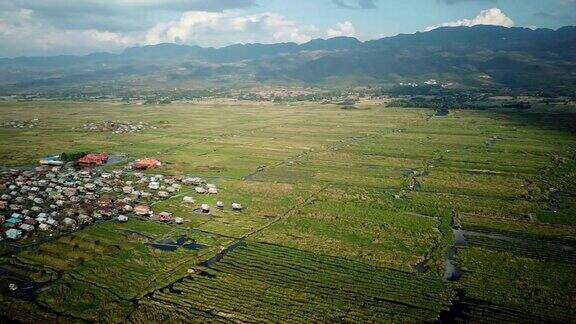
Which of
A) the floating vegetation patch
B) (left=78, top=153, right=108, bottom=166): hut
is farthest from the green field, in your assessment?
(left=78, top=153, right=108, bottom=166): hut

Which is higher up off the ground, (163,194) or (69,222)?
(69,222)

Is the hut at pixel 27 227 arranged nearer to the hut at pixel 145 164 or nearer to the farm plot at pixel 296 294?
the farm plot at pixel 296 294

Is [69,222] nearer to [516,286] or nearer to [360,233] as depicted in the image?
[360,233]

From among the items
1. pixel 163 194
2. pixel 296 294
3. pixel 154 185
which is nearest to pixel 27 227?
pixel 163 194

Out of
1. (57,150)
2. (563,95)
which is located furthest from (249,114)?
(563,95)

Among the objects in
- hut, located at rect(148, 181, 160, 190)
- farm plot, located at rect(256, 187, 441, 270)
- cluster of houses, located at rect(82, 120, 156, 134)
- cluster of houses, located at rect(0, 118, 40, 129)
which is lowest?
cluster of houses, located at rect(0, 118, 40, 129)

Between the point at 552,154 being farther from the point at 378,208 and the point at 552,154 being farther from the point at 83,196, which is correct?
the point at 83,196

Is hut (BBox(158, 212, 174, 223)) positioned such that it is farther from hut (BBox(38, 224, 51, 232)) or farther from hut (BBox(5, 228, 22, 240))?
hut (BBox(5, 228, 22, 240))
